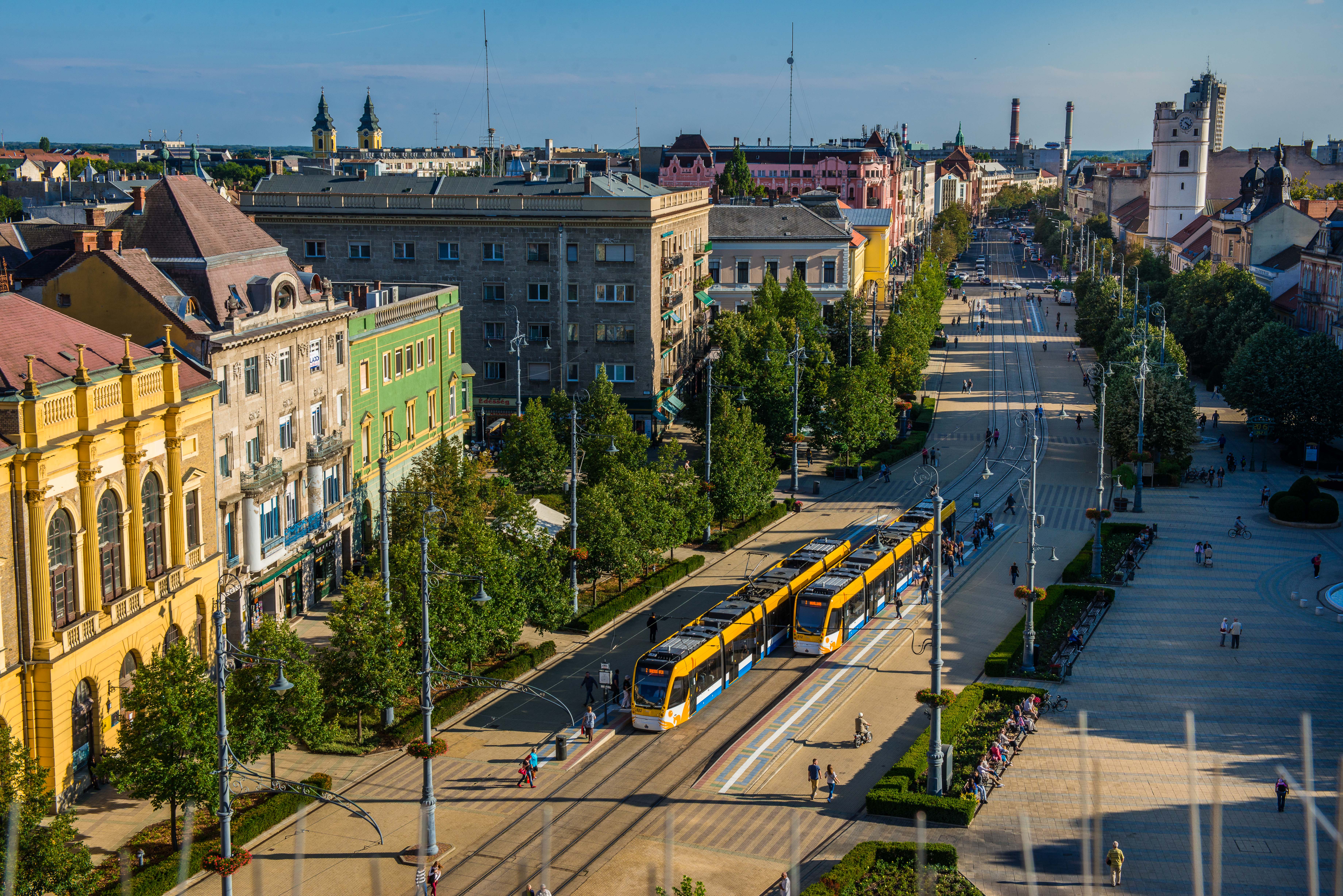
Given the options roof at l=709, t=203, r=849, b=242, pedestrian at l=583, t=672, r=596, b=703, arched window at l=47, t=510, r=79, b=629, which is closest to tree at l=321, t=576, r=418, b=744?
pedestrian at l=583, t=672, r=596, b=703

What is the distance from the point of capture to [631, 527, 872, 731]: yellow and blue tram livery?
45.0 m

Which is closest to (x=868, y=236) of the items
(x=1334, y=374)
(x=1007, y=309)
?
(x=1007, y=309)

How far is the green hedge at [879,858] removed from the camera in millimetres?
34312

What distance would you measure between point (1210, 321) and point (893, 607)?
249ft

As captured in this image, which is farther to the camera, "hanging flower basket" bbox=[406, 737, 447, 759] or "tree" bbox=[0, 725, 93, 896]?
"hanging flower basket" bbox=[406, 737, 447, 759]

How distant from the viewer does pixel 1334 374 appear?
287 feet

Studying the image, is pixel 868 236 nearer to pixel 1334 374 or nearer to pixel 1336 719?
pixel 1334 374

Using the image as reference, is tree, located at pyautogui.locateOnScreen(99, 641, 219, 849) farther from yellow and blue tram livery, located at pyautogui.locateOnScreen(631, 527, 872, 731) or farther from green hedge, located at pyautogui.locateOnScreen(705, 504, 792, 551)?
green hedge, located at pyautogui.locateOnScreen(705, 504, 792, 551)

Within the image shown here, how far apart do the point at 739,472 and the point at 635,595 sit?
11.4m

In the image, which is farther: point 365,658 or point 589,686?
point 589,686

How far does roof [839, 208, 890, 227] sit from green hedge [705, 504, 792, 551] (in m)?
89.2

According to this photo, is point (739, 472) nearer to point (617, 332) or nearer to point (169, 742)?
point (617, 332)

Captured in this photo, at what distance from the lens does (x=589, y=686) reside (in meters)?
47.0

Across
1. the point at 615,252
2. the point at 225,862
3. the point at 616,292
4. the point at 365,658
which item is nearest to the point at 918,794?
the point at 365,658
